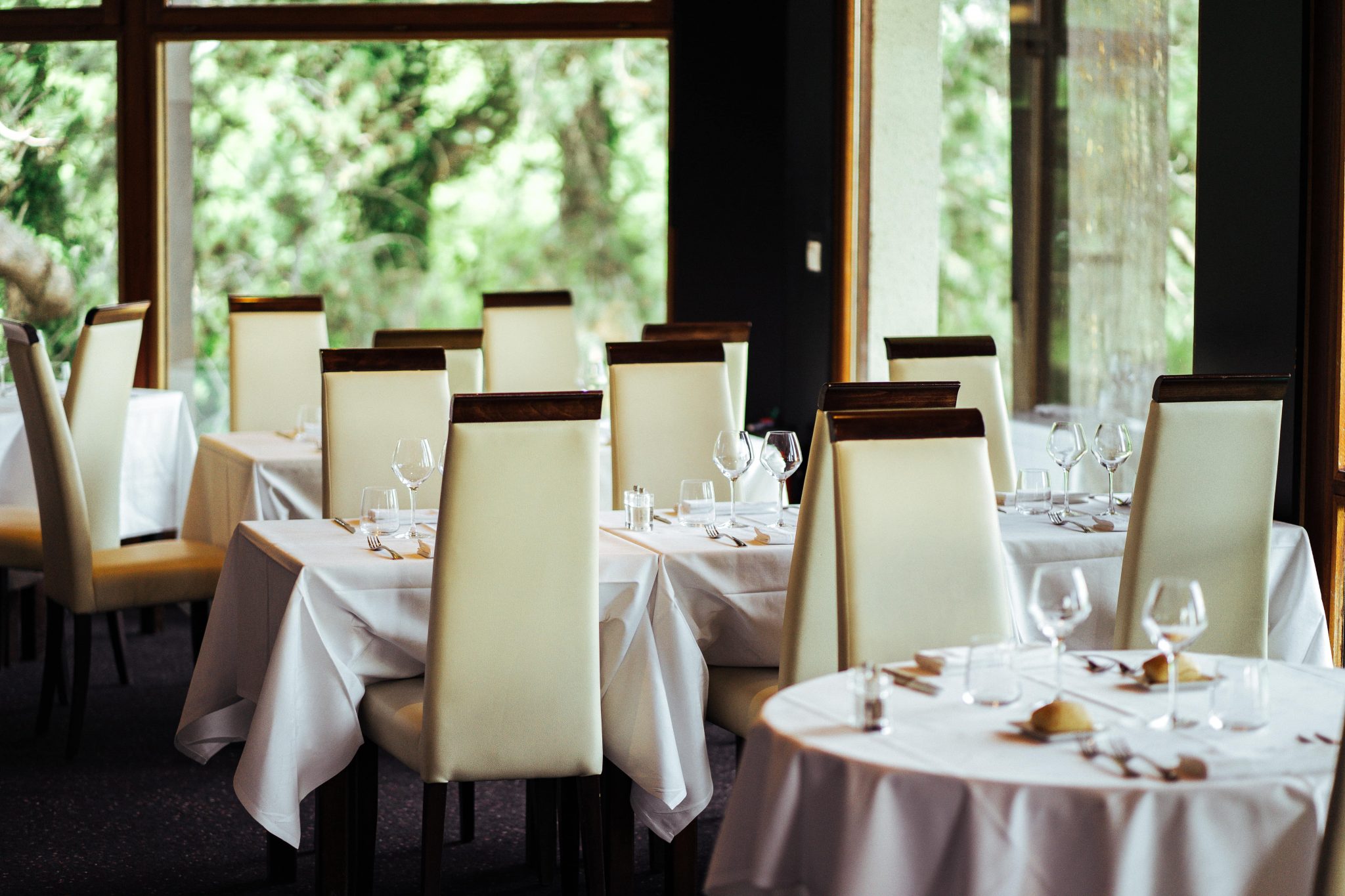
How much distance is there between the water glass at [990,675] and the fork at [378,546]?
1456 mm

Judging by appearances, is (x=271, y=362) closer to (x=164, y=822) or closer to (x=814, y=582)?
(x=164, y=822)

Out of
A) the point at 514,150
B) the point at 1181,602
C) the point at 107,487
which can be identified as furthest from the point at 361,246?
the point at 1181,602

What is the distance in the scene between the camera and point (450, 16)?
7.48 metres

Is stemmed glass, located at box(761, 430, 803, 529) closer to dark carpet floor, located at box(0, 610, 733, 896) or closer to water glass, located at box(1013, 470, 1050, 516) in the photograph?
water glass, located at box(1013, 470, 1050, 516)

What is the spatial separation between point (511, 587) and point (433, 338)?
2826 mm

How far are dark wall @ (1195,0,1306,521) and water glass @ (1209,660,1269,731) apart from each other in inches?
77.6

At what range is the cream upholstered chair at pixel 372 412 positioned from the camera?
14.2 feet

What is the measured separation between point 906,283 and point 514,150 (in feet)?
7.77

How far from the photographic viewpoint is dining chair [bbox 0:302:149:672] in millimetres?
4809

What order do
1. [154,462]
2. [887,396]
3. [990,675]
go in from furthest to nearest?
1. [154,462]
2. [887,396]
3. [990,675]

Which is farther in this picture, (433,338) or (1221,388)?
(433,338)

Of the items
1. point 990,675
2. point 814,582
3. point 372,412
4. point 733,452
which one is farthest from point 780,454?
point 990,675

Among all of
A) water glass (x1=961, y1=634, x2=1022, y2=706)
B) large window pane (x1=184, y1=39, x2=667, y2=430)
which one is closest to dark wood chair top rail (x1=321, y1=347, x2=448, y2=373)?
water glass (x1=961, y1=634, x2=1022, y2=706)

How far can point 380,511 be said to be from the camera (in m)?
3.47
